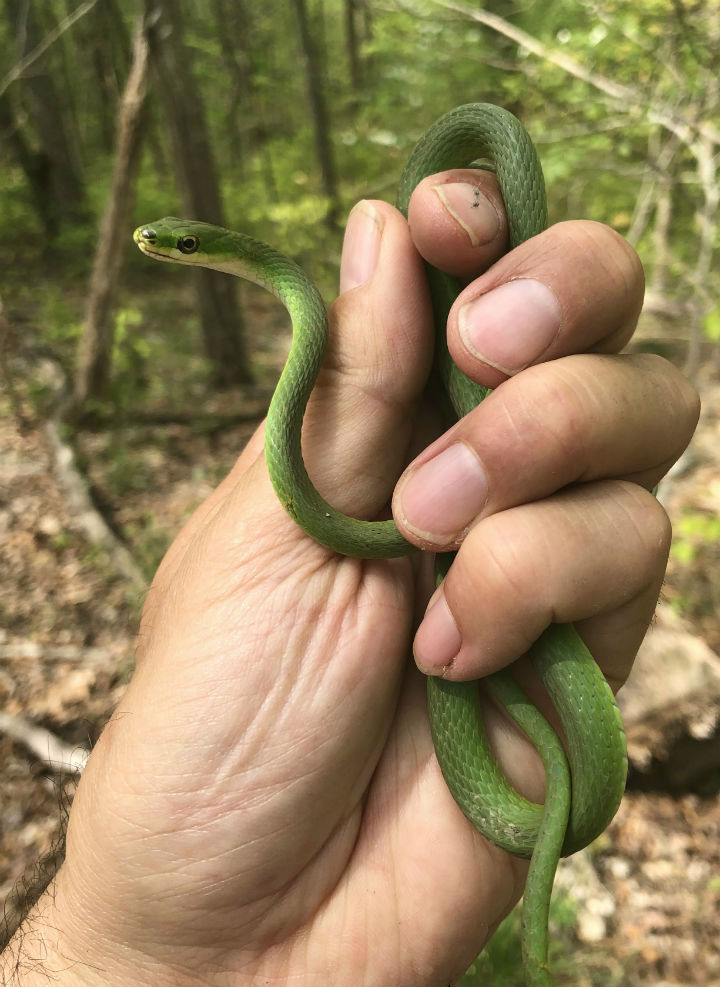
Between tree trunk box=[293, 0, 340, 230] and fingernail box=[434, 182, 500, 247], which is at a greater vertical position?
fingernail box=[434, 182, 500, 247]

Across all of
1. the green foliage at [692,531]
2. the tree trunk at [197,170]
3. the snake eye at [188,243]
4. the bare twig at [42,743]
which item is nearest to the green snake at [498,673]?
the snake eye at [188,243]

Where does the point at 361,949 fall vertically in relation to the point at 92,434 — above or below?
above

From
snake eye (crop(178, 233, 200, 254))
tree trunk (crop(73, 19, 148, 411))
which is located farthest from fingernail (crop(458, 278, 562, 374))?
tree trunk (crop(73, 19, 148, 411))

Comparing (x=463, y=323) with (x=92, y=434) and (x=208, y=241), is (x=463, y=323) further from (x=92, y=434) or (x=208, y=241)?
(x=92, y=434)

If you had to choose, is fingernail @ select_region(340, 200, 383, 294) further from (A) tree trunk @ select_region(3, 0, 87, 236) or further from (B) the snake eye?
(A) tree trunk @ select_region(3, 0, 87, 236)

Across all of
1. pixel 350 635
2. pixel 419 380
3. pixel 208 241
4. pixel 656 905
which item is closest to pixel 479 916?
pixel 350 635

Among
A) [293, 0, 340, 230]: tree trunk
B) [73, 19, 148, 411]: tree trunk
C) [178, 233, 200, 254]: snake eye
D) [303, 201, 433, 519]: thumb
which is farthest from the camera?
[293, 0, 340, 230]: tree trunk
